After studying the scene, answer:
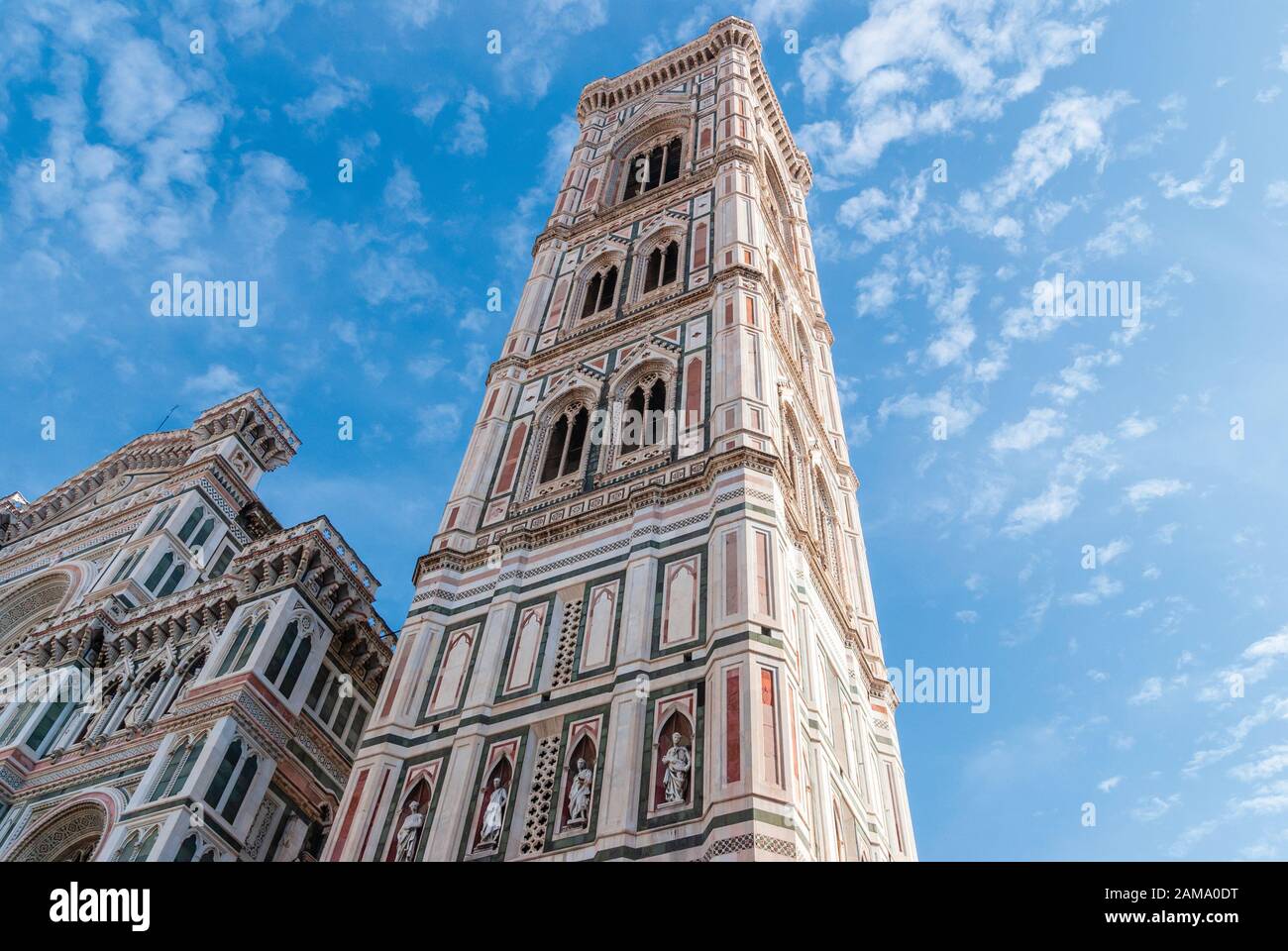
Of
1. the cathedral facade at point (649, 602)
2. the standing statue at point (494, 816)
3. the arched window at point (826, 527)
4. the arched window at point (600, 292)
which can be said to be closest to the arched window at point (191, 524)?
the cathedral facade at point (649, 602)

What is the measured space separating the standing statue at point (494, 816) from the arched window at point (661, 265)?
1245 centimetres

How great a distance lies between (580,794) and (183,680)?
9.12 meters

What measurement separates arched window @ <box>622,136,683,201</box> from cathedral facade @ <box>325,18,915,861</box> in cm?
313

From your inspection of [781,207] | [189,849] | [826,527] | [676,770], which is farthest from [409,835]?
[781,207]

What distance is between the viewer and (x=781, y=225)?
31031 millimetres

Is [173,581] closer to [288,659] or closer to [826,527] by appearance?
[288,659]

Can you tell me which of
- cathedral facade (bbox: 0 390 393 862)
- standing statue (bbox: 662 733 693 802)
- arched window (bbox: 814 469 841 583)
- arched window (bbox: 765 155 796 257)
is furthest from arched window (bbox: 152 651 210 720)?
arched window (bbox: 765 155 796 257)

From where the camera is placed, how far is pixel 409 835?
13.3 metres

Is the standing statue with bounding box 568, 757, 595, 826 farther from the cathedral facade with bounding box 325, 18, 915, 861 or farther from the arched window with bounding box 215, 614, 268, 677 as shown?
the arched window with bounding box 215, 614, 268, 677

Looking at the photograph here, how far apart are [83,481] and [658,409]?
16.2 m

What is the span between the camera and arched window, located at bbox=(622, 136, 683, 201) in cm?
2966
